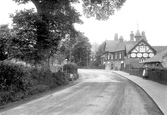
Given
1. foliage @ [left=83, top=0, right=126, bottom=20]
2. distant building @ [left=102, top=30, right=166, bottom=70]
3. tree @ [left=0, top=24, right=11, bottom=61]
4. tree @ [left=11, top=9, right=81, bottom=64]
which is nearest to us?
tree @ [left=11, top=9, right=81, bottom=64]

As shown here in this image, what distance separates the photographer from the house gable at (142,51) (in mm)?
51188

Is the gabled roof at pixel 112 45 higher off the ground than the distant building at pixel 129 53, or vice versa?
the gabled roof at pixel 112 45

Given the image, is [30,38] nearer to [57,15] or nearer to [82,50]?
[57,15]

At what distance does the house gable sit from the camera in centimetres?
5119

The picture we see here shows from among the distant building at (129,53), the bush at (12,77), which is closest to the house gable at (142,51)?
the distant building at (129,53)

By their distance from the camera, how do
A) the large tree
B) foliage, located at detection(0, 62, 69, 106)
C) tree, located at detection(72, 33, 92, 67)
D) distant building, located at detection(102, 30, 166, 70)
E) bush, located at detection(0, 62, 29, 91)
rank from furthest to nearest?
tree, located at detection(72, 33, 92, 67) → distant building, located at detection(102, 30, 166, 70) → the large tree → bush, located at detection(0, 62, 29, 91) → foliage, located at detection(0, 62, 69, 106)

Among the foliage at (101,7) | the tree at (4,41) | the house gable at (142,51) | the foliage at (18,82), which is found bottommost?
the foliage at (18,82)

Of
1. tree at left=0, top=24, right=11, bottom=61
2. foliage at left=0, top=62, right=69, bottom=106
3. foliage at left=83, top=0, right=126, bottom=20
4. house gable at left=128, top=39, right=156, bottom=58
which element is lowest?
foliage at left=0, top=62, right=69, bottom=106

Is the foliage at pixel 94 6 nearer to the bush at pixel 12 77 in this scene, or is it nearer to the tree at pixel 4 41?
the tree at pixel 4 41

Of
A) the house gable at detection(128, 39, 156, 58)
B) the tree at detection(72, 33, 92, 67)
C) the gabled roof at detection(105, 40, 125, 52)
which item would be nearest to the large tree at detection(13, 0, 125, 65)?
the house gable at detection(128, 39, 156, 58)

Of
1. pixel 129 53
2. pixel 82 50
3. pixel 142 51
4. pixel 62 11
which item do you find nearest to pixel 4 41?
pixel 62 11

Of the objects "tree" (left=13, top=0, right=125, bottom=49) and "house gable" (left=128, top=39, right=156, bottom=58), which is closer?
"tree" (left=13, top=0, right=125, bottom=49)

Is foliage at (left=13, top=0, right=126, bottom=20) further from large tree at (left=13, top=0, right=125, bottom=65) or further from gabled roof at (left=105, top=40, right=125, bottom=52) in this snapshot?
gabled roof at (left=105, top=40, right=125, bottom=52)

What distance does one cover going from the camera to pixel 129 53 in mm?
51594
